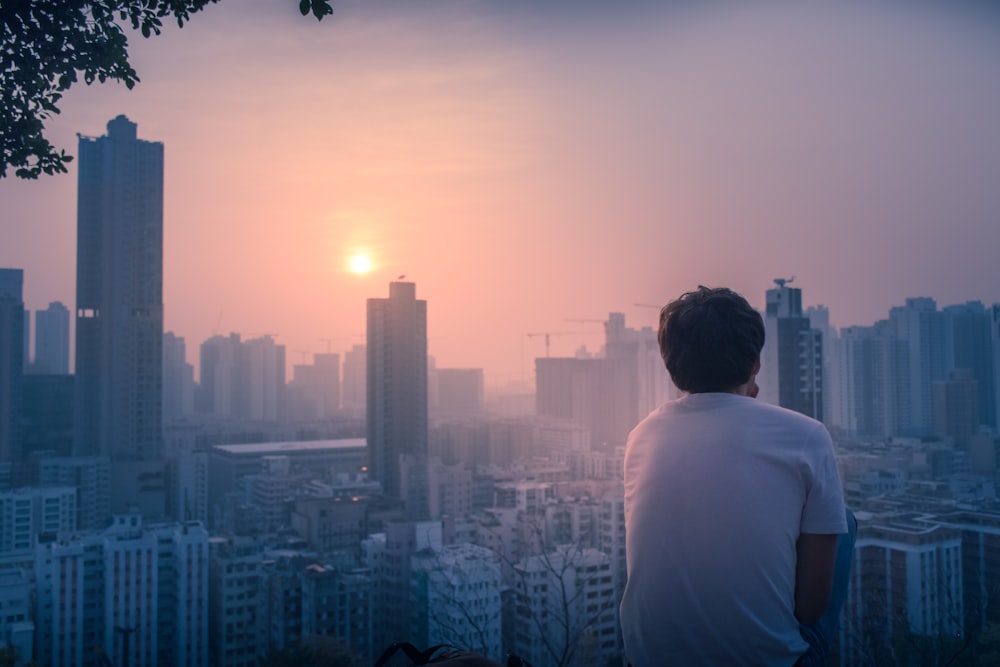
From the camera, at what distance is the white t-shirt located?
0.66 metres

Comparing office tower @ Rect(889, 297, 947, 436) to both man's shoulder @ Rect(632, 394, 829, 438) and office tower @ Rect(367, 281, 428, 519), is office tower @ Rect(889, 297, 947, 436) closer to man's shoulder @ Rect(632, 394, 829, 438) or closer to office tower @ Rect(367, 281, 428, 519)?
man's shoulder @ Rect(632, 394, 829, 438)

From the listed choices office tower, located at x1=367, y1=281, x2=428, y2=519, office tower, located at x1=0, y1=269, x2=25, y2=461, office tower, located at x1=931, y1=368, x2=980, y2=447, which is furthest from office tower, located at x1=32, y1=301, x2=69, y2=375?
office tower, located at x1=931, y1=368, x2=980, y2=447

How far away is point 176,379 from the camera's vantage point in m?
13.0

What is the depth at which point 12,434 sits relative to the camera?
8.38m

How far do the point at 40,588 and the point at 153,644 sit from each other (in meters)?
0.77

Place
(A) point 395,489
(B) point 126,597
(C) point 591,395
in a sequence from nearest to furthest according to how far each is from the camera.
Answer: (B) point 126,597 < (A) point 395,489 < (C) point 591,395

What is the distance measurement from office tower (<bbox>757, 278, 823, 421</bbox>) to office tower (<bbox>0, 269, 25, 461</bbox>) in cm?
A: 706

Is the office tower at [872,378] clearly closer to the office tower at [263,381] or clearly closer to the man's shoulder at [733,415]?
the man's shoulder at [733,415]

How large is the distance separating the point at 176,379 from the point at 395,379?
4.15 metres

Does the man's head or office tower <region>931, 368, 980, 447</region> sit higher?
the man's head

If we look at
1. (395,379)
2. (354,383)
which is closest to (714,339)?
(395,379)

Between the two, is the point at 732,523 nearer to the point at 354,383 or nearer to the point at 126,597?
the point at 126,597

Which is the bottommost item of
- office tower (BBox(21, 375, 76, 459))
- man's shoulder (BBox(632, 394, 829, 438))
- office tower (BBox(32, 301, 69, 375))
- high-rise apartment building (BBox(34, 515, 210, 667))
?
high-rise apartment building (BBox(34, 515, 210, 667))

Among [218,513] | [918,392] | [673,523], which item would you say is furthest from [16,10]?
[218,513]
